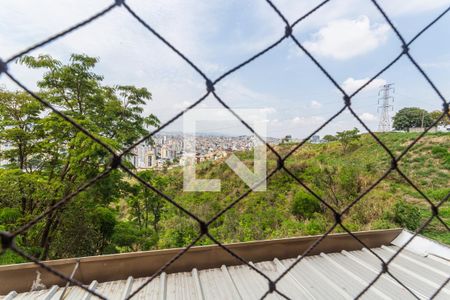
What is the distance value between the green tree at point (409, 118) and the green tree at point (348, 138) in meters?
5.91

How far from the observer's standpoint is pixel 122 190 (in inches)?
155

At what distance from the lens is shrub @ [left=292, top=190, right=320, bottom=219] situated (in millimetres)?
5719

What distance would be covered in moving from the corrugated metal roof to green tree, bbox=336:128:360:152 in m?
8.14

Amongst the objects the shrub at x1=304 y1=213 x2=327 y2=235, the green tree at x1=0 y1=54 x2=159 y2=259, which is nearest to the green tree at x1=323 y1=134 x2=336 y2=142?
the shrub at x1=304 y1=213 x2=327 y2=235

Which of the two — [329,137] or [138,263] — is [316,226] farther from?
[329,137]

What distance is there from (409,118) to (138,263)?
51.8ft

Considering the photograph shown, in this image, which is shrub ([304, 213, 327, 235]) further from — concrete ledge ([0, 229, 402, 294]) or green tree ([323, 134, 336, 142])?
green tree ([323, 134, 336, 142])

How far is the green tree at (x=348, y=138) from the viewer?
9025mm

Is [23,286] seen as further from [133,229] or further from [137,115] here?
[137,115]

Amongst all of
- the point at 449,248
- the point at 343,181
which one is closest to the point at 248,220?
the point at 343,181

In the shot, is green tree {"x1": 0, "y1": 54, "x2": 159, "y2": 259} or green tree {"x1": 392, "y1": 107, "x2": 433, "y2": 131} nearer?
green tree {"x1": 0, "y1": 54, "x2": 159, "y2": 259}

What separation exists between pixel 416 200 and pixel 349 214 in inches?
58.1

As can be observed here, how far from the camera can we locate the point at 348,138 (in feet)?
29.9

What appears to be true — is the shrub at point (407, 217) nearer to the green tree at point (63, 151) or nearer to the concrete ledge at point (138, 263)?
the concrete ledge at point (138, 263)
